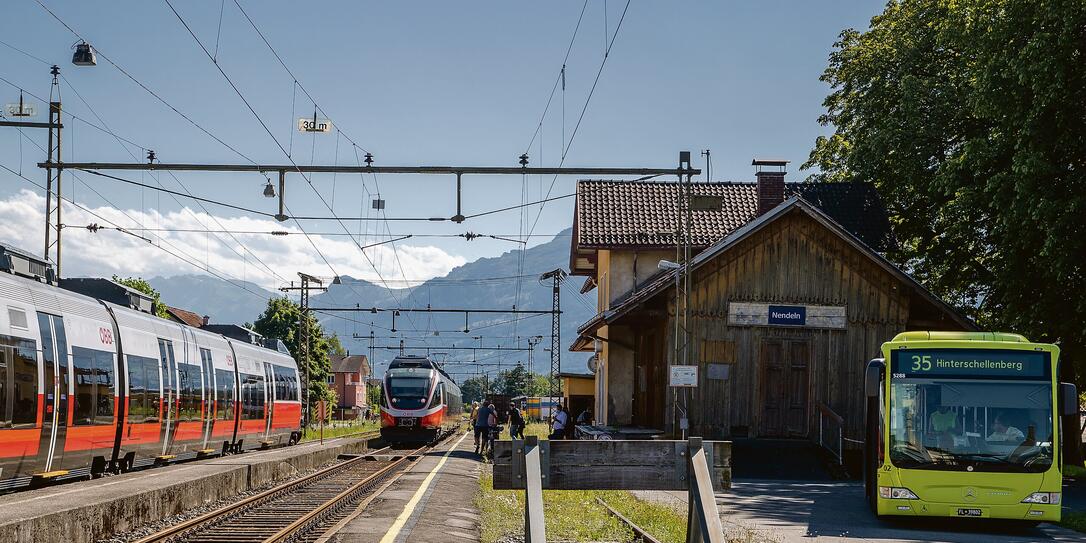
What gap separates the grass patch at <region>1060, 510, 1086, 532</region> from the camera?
16669mm

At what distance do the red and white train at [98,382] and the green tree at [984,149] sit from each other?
17.3m

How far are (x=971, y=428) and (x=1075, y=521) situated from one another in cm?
291

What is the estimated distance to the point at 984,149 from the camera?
2556cm

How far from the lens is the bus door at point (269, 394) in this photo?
33.7 m

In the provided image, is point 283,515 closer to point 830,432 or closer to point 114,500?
point 114,500

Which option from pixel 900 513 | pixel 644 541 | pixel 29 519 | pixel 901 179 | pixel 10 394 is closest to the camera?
pixel 29 519

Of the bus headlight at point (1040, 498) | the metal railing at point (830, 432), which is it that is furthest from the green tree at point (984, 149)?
the bus headlight at point (1040, 498)

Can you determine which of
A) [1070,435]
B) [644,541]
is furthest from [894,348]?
[1070,435]

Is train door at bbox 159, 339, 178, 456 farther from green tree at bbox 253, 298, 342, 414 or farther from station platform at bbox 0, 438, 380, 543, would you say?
green tree at bbox 253, 298, 342, 414

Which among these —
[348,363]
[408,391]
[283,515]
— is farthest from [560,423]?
[348,363]

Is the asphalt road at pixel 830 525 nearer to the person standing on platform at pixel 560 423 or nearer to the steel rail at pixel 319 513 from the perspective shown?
the steel rail at pixel 319 513

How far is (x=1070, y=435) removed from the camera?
30.1 m

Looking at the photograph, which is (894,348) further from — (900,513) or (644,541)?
(644,541)

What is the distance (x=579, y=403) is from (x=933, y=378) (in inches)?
1729
